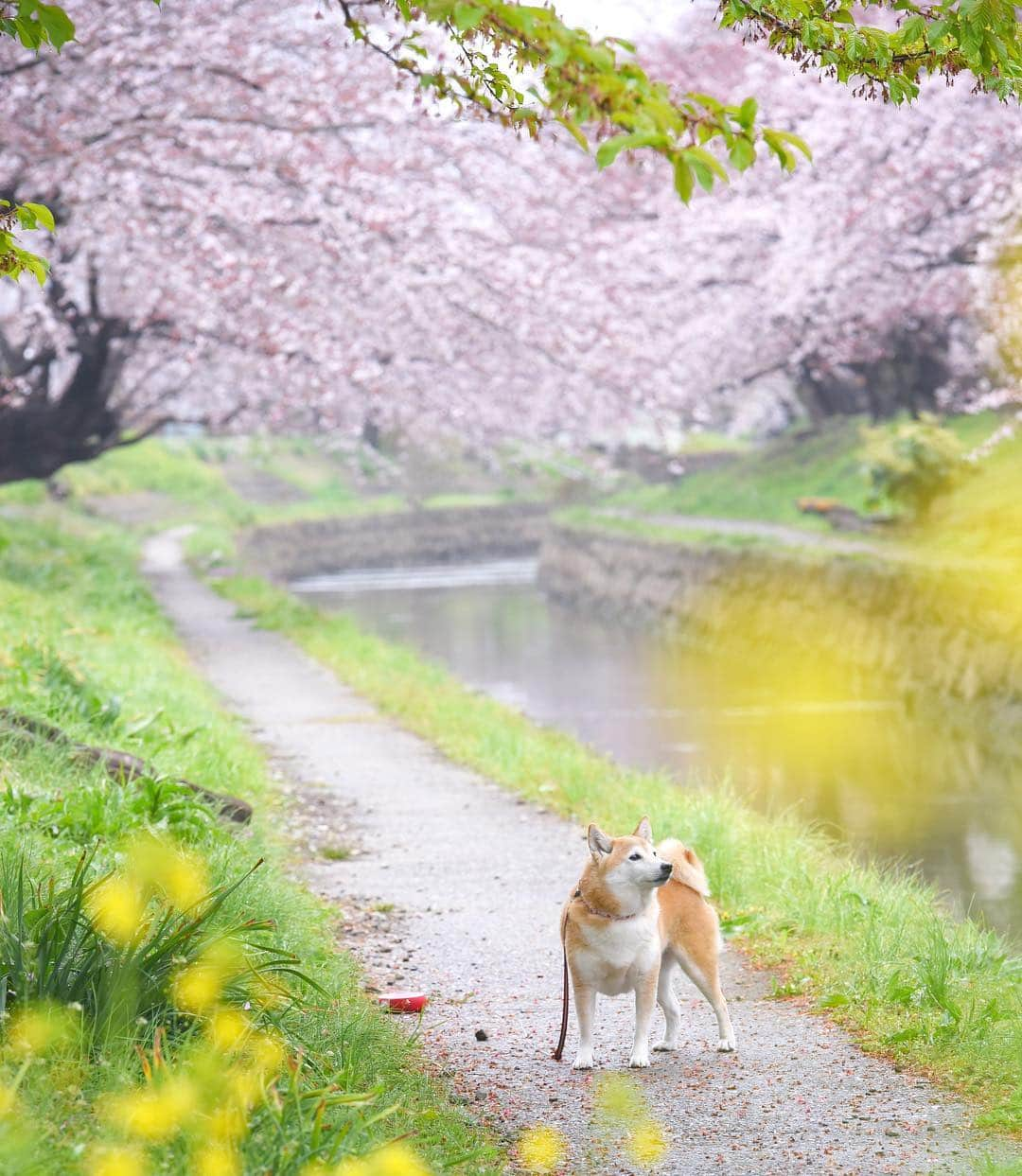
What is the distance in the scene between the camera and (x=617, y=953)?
5262 millimetres

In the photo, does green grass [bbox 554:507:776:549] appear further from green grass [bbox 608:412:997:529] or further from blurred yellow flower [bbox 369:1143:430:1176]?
blurred yellow flower [bbox 369:1143:430:1176]

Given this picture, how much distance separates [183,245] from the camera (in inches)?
682

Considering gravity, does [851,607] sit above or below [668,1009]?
below

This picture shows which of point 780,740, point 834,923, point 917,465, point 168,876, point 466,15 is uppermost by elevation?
point 466,15

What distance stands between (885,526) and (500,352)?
6.62 meters

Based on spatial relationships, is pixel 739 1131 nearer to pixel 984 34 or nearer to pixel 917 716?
pixel 984 34

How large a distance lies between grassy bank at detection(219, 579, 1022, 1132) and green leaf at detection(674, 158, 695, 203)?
322 centimetres

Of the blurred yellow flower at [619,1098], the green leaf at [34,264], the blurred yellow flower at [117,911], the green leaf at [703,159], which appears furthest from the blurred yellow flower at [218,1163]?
the green leaf at [34,264]

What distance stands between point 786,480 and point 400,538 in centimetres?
1873

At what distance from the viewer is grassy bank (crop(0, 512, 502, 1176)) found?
3.92 metres

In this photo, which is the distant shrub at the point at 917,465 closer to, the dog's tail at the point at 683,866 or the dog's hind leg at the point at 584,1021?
the dog's tail at the point at 683,866

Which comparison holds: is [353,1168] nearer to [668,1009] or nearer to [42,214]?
[668,1009]

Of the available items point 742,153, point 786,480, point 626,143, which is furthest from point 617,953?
point 786,480

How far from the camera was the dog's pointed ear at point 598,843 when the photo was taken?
5.26 m
